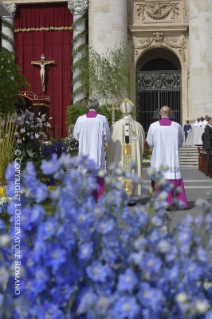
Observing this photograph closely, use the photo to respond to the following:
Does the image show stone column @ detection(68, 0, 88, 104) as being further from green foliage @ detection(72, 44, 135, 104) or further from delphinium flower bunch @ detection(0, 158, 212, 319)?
delphinium flower bunch @ detection(0, 158, 212, 319)

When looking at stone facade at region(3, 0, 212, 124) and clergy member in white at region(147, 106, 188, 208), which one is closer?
clergy member in white at region(147, 106, 188, 208)

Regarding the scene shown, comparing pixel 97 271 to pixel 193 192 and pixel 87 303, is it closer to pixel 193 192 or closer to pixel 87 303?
pixel 87 303

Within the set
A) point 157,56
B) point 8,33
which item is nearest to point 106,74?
point 157,56

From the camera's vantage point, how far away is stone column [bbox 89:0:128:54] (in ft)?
78.5

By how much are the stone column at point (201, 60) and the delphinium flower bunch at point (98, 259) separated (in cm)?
2252

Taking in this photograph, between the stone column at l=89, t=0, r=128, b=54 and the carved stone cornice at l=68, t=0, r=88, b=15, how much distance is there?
2.94ft

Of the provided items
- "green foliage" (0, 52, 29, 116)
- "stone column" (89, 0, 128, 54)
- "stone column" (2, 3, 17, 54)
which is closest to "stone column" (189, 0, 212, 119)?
"stone column" (89, 0, 128, 54)

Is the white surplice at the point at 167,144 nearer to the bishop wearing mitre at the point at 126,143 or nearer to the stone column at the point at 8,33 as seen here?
the bishop wearing mitre at the point at 126,143

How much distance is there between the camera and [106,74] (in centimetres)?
2331

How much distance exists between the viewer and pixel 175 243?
1.82 meters

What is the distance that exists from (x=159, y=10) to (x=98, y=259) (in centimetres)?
2540

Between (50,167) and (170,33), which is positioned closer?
(50,167)

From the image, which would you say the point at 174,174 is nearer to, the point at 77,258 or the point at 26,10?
the point at 77,258

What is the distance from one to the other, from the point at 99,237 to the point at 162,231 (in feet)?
0.78
